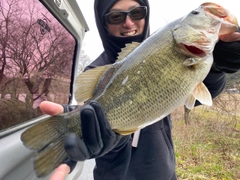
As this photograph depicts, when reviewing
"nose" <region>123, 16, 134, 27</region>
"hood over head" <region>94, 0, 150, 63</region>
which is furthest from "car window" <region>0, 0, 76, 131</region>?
"nose" <region>123, 16, 134, 27</region>

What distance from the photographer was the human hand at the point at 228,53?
1413mm

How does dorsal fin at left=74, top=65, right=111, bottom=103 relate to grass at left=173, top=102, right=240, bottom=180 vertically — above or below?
above

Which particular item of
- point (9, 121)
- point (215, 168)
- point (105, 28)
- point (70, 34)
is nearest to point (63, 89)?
point (70, 34)

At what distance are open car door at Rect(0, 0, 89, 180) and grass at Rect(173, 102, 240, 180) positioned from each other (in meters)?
3.00

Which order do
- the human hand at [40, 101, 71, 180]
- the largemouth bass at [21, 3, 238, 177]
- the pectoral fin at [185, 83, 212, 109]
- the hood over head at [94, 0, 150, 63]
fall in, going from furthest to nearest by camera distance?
the hood over head at [94, 0, 150, 63]
the pectoral fin at [185, 83, 212, 109]
the largemouth bass at [21, 3, 238, 177]
the human hand at [40, 101, 71, 180]

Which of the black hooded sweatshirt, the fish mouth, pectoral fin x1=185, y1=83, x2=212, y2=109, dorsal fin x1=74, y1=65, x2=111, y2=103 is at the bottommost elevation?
the black hooded sweatshirt

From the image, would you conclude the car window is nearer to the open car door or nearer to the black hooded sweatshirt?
the open car door

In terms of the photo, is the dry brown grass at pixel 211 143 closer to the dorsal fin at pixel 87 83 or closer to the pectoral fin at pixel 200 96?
the pectoral fin at pixel 200 96

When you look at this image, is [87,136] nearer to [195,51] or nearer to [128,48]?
[128,48]

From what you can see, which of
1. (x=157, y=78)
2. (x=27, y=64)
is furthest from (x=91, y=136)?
(x=27, y=64)

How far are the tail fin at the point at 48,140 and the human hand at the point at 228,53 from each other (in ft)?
3.63

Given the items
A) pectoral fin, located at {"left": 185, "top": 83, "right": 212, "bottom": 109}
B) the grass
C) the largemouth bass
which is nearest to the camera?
the largemouth bass

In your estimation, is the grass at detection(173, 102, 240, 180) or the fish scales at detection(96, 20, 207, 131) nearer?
the fish scales at detection(96, 20, 207, 131)

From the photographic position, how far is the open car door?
55.7 inches
